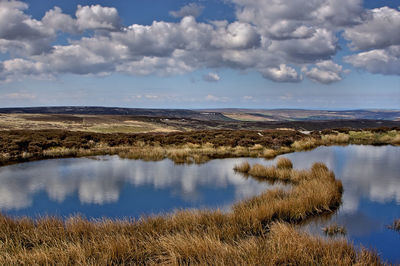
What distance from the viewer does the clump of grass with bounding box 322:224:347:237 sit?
7840mm

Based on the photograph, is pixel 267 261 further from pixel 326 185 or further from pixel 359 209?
pixel 326 185

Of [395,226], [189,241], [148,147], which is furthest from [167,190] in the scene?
[148,147]

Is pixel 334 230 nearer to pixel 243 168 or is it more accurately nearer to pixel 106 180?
pixel 243 168

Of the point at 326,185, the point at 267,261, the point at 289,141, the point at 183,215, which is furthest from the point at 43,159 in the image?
the point at 289,141

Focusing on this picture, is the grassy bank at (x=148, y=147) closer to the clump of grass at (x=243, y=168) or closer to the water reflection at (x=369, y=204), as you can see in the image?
the clump of grass at (x=243, y=168)

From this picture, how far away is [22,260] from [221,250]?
365cm

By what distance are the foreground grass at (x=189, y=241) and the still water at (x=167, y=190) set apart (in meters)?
1.10

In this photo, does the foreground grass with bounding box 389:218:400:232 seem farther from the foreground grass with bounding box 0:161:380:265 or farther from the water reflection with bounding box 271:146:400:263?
the foreground grass with bounding box 0:161:380:265

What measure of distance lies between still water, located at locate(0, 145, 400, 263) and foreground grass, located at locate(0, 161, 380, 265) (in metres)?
1.10

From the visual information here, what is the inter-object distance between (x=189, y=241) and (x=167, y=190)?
21.4ft

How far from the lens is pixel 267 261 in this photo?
17.6 feet

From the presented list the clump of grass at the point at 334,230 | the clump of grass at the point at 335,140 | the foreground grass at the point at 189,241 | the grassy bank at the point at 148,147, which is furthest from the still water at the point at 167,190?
the clump of grass at the point at 335,140

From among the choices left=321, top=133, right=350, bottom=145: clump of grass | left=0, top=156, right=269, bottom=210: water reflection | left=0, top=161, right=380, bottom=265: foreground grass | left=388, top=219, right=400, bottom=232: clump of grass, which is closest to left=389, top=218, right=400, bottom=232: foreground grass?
left=388, top=219, right=400, bottom=232: clump of grass

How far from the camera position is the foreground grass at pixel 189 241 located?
→ 5621 millimetres
